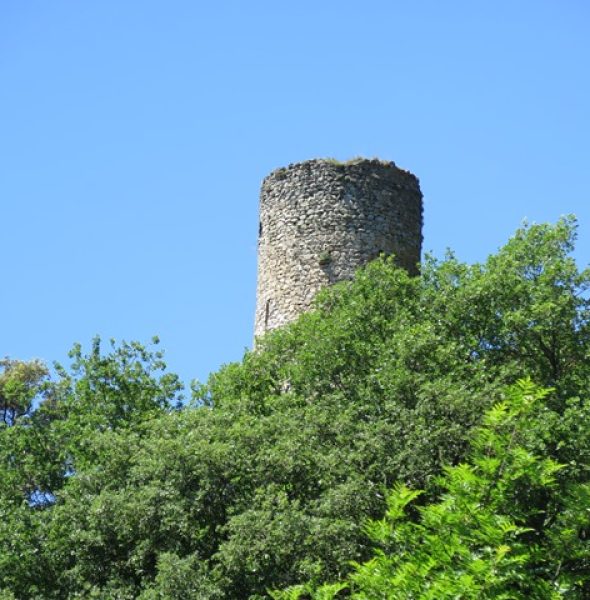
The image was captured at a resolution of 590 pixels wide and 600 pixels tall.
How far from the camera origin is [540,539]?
19.1 meters

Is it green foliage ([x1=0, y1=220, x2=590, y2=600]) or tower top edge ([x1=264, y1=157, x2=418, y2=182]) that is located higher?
tower top edge ([x1=264, y1=157, x2=418, y2=182])

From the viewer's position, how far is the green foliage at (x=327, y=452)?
20.0 metres

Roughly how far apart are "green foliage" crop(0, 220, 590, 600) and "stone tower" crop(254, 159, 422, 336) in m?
2.91

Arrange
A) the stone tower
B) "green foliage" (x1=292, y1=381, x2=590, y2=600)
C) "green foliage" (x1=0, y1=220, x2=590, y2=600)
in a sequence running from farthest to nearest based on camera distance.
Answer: the stone tower, "green foliage" (x1=0, y1=220, x2=590, y2=600), "green foliage" (x1=292, y1=381, x2=590, y2=600)

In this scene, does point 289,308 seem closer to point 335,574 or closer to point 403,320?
point 403,320

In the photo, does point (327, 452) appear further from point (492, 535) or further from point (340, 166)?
point (340, 166)

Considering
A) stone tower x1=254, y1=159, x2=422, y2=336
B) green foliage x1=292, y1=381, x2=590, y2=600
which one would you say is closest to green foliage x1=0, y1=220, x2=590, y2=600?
green foliage x1=292, y1=381, x2=590, y2=600

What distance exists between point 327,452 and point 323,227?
844 centimetres

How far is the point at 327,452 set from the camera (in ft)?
71.4

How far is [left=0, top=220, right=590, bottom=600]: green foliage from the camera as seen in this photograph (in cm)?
2005

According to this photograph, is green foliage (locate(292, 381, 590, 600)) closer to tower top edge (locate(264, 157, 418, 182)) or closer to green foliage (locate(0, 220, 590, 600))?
green foliage (locate(0, 220, 590, 600))

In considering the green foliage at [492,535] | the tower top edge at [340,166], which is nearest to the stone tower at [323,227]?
the tower top edge at [340,166]

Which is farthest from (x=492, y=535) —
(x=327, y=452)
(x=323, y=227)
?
(x=323, y=227)

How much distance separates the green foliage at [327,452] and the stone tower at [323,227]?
2.91 m
